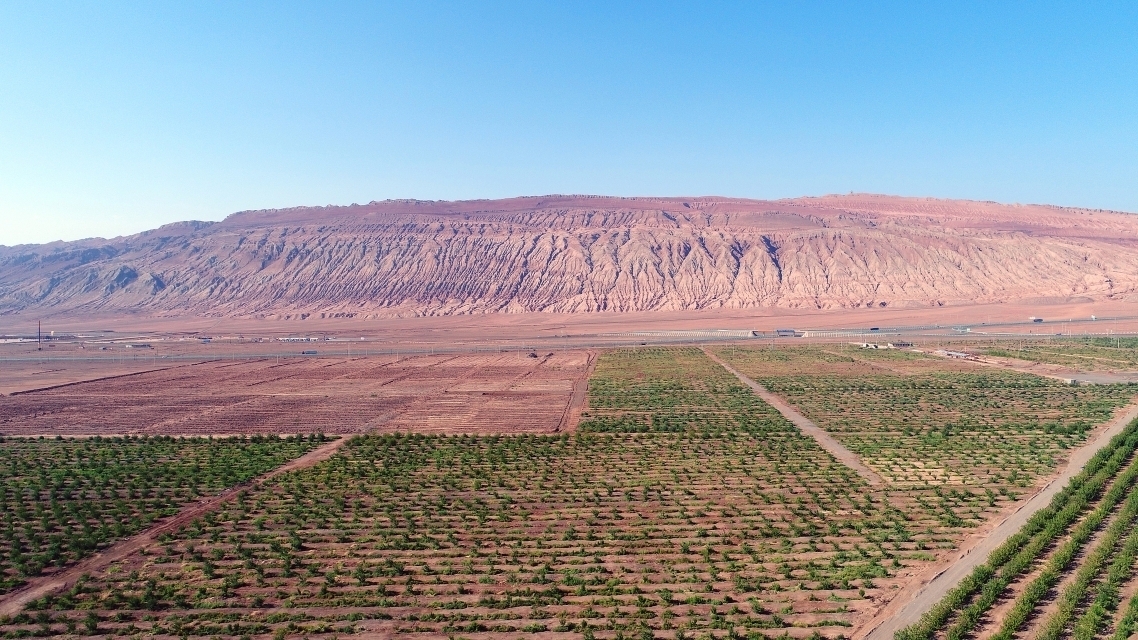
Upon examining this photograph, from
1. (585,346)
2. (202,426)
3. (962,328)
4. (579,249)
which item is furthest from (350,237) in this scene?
(202,426)

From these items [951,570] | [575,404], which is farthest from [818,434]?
[951,570]

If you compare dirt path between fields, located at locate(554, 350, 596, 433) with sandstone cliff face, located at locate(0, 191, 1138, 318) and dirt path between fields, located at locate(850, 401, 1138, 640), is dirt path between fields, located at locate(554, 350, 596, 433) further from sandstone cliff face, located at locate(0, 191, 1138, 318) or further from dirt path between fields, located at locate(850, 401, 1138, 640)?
sandstone cliff face, located at locate(0, 191, 1138, 318)

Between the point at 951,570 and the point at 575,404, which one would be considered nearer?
the point at 951,570

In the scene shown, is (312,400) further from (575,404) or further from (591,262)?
(591,262)

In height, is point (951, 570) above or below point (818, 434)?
above

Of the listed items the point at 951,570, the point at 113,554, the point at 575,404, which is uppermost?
the point at 951,570

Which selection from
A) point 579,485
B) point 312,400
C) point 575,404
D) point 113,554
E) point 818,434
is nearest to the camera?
point 113,554

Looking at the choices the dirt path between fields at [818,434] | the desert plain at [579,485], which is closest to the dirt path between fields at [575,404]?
the desert plain at [579,485]
